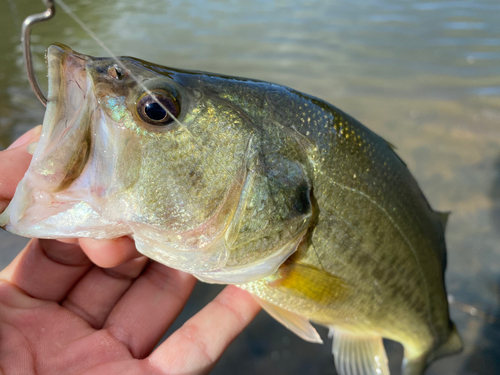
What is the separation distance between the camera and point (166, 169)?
1.18 meters

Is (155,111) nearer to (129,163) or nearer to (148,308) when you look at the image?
(129,163)

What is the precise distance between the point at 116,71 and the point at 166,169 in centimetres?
37

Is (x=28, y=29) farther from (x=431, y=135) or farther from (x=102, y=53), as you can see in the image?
(x=102, y=53)

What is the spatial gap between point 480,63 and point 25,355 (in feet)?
24.1

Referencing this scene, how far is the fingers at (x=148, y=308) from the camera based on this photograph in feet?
A: 5.83

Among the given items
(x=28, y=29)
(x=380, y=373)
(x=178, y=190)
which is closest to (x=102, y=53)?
(x=28, y=29)

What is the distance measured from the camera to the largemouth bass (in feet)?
3.63

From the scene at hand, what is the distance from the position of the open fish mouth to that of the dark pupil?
16 centimetres

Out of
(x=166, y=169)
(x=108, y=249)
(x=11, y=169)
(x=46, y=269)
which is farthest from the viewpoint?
(x=46, y=269)

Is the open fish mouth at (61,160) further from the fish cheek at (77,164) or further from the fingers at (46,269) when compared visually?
the fingers at (46,269)

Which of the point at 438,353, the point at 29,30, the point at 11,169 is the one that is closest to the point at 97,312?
the point at 11,169

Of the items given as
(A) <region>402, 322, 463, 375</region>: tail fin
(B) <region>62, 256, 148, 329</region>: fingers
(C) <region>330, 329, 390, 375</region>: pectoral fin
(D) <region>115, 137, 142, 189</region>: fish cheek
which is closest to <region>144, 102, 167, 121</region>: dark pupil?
(D) <region>115, 137, 142, 189</region>: fish cheek

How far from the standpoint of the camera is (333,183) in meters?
1.43

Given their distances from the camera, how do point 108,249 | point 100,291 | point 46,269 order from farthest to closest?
point 100,291
point 46,269
point 108,249
